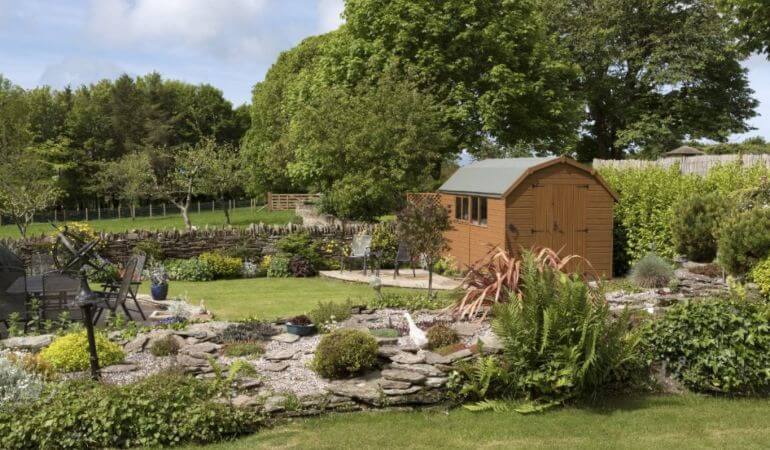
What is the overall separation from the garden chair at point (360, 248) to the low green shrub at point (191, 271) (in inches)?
130

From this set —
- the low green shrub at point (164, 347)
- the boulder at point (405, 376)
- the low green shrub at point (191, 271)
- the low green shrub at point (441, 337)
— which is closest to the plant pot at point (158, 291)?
the low green shrub at point (191, 271)

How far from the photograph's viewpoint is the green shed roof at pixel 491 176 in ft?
48.5

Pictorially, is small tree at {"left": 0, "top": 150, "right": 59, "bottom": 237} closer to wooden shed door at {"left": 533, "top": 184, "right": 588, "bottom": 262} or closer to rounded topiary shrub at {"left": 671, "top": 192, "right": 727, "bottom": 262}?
wooden shed door at {"left": 533, "top": 184, "right": 588, "bottom": 262}

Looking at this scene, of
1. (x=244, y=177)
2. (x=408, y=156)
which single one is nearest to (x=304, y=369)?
(x=408, y=156)

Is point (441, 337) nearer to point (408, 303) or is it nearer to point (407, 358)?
point (407, 358)

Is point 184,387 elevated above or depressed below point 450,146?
below

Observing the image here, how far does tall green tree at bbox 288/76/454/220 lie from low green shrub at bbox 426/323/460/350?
13.9 metres

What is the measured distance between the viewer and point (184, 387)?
21.2 feet

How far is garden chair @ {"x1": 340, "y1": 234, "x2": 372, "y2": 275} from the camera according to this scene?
56.0 feet

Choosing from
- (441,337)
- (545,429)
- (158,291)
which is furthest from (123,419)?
(158,291)

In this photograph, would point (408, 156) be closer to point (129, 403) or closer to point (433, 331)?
point (433, 331)

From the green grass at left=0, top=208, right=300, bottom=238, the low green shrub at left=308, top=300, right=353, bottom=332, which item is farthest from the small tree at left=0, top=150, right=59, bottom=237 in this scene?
the low green shrub at left=308, top=300, right=353, bottom=332

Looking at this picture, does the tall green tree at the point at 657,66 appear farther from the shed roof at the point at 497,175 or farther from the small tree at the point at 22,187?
the small tree at the point at 22,187

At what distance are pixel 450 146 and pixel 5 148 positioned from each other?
71.2 ft
